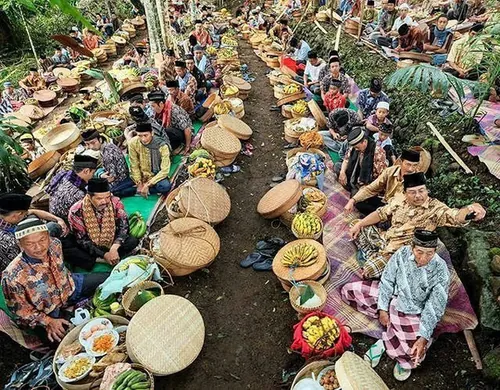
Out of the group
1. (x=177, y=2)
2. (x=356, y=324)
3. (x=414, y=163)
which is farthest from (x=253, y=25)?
(x=356, y=324)

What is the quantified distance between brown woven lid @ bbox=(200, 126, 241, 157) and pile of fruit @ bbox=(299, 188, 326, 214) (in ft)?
5.58

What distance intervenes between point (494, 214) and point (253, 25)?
1716 cm

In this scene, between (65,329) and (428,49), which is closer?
(65,329)

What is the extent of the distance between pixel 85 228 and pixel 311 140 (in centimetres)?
410

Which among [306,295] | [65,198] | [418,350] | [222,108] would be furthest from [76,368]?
[222,108]

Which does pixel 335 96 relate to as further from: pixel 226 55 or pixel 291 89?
pixel 226 55

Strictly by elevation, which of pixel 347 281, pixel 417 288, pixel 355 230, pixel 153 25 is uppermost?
pixel 153 25

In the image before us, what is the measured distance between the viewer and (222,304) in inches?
178

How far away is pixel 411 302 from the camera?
363 centimetres

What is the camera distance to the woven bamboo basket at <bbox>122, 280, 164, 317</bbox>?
380 cm

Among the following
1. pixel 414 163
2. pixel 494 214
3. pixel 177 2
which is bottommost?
pixel 177 2

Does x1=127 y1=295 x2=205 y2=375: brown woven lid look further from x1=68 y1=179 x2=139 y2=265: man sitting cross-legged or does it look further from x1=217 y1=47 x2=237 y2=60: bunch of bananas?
x1=217 y1=47 x2=237 y2=60: bunch of bananas

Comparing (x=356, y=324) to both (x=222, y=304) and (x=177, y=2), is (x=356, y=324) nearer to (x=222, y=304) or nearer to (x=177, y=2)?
A: (x=222, y=304)

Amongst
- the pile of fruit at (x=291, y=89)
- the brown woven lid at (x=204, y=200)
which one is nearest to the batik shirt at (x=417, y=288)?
the brown woven lid at (x=204, y=200)
